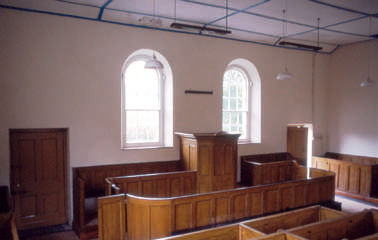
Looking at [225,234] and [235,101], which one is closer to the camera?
[225,234]

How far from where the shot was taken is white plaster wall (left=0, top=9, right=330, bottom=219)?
20.4 ft

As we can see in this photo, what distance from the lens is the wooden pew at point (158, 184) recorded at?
6.31 meters

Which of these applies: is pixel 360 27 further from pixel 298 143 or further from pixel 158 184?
pixel 158 184

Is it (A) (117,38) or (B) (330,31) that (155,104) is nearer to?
(A) (117,38)

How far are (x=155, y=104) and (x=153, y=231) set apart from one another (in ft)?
12.9

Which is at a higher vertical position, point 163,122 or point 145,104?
point 145,104

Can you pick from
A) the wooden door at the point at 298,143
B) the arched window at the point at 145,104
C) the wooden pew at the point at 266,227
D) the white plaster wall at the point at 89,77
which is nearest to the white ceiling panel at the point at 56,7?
the white plaster wall at the point at 89,77

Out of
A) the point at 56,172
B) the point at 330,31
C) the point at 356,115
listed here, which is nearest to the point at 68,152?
the point at 56,172

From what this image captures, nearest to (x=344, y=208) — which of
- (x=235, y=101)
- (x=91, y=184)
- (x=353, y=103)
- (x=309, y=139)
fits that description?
(x=309, y=139)

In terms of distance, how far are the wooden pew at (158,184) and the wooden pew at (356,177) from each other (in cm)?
481

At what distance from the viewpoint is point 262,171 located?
8.34 metres

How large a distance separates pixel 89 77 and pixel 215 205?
3.96 metres

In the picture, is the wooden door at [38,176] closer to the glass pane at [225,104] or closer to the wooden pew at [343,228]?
the glass pane at [225,104]

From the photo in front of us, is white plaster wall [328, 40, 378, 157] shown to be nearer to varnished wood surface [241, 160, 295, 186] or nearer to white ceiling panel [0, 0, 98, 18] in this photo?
varnished wood surface [241, 160, 295, 186]
